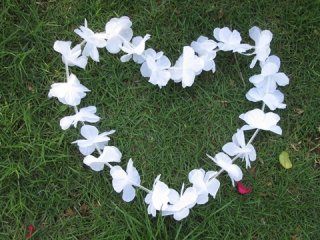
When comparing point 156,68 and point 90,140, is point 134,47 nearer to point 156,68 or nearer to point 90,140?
point 156,68

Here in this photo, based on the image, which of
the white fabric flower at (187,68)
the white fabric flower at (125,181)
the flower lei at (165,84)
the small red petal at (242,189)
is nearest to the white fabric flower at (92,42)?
the flower lei at (165,84)

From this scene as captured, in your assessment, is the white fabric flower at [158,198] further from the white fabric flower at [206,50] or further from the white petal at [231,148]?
the white fabric flower at [206,50]

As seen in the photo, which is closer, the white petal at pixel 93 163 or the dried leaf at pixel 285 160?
the white petal at pixel 93 163

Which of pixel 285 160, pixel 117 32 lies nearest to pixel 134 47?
pixel 117 32

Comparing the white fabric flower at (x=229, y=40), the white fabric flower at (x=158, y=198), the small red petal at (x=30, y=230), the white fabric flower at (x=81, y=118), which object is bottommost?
the small red petal at (x=30, y=230)

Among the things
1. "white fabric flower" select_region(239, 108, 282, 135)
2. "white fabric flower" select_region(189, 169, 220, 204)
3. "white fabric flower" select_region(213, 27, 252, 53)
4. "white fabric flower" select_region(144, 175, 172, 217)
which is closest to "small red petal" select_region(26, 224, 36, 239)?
"white fabric flower" select_region(144, 175, 172, 217)

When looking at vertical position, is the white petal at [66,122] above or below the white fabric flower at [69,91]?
below
